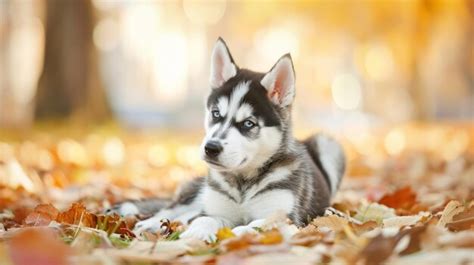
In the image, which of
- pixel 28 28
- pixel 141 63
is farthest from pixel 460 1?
pixel 141 63

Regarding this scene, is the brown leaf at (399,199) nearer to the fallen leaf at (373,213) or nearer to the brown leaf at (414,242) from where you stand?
the fallen leaf at (373,213)

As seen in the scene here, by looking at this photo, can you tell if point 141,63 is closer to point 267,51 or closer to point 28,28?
point 28,28

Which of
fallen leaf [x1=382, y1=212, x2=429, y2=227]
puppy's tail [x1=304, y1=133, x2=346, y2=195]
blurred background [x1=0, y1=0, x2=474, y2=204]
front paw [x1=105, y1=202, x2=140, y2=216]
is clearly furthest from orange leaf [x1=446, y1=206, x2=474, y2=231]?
front paw [x1=105, y1=202, x2=140, y2=216]

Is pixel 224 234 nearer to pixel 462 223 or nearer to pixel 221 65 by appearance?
pixel 462 223

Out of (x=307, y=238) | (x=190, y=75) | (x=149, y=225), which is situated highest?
(x=307, y=238)

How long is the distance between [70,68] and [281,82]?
11.4 metres

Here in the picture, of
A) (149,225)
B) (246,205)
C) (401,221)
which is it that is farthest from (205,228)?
(401,221)

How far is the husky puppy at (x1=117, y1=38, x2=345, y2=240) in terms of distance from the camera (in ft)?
17.0

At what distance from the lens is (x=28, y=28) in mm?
39250

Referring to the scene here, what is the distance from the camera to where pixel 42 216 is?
16.2 feet

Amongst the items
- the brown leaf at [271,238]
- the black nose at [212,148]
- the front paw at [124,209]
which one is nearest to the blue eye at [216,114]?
the black nose at [212,148]

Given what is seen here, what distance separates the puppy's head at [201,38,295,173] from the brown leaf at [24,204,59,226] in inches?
42.6

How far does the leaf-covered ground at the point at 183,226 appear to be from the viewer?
3484mm

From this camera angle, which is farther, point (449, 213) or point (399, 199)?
point (399, 199)
